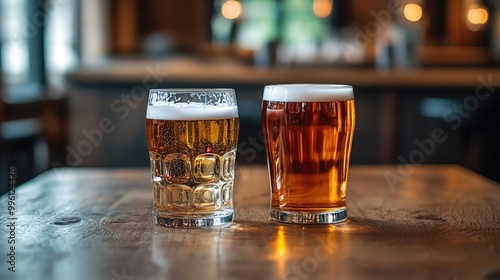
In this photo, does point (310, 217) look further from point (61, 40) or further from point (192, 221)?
A: point (61, 40)

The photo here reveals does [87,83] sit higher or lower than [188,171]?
lower

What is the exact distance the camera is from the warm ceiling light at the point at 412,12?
6227 mm

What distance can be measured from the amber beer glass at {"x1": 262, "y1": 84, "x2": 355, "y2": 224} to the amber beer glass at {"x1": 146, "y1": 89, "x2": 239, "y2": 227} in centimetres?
7

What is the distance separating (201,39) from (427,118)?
11.3 ft

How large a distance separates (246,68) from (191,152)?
270cm

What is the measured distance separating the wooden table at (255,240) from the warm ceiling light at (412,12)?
16.5 ft

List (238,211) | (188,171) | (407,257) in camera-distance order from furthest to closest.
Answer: (238,211), (188,171), (407,257)


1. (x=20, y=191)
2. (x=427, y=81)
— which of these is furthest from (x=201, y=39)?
(x=20, y=191)

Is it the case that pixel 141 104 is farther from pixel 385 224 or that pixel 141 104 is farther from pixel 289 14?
pixel 289 14

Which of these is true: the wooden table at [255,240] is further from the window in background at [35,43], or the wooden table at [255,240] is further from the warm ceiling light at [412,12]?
the warm ceiling light at [412,12]

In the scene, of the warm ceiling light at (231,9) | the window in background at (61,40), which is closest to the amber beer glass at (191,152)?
the window in background at (61,40)

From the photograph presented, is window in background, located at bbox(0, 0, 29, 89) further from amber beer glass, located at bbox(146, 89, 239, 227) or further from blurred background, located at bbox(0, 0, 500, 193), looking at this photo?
amber beer glass, located at bbox(146, 89, 239, 227)

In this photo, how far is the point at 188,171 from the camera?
105cm

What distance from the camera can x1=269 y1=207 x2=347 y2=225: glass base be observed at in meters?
1.06
